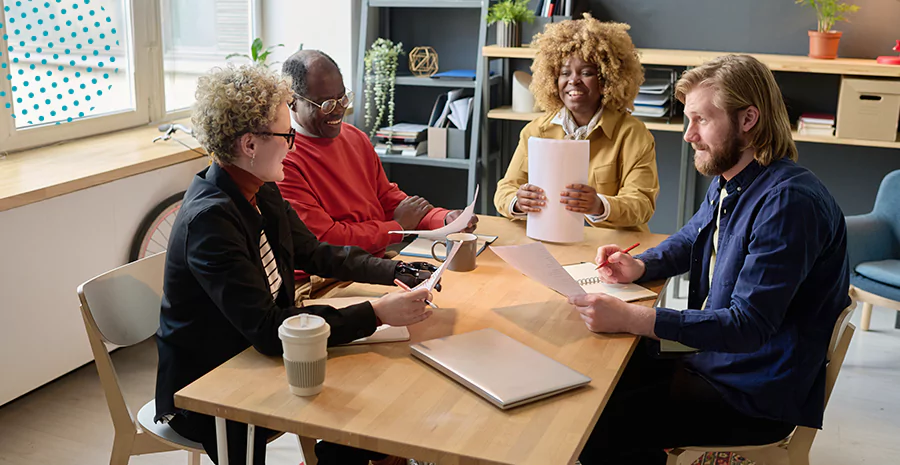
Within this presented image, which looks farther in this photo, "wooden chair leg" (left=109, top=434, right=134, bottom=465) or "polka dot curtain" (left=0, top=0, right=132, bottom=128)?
"polka dot curtain" (left=0, top=0, right=132, bottom=128)

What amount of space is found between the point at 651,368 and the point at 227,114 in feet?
3.94

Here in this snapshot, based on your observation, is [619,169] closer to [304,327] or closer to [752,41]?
[304,327]

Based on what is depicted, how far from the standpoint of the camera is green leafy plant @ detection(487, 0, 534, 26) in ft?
13.3

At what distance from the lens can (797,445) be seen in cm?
185

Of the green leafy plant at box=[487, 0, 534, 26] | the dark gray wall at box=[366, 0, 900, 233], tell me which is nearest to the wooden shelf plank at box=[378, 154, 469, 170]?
the dark gray wall at box=[366, 0, 900, 233]

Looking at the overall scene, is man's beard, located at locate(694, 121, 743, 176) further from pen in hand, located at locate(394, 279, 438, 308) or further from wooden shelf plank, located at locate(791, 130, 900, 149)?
wooden shelf plank, located at locate(791, 130, 900, 149)

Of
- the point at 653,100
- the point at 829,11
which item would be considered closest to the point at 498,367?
the point at 653,100

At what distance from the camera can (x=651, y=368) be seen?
2.12 meters

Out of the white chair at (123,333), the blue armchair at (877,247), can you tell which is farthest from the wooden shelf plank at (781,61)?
the white chair at (123,333)

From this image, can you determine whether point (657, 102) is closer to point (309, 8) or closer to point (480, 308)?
point (309, 8)

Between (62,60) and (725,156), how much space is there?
2608 mm

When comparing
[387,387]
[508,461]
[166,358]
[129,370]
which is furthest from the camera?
[129,370]

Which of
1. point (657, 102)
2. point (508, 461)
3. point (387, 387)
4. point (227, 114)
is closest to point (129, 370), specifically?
point (227, 114)

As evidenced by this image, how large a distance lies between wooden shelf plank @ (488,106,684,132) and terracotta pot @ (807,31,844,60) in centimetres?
68
